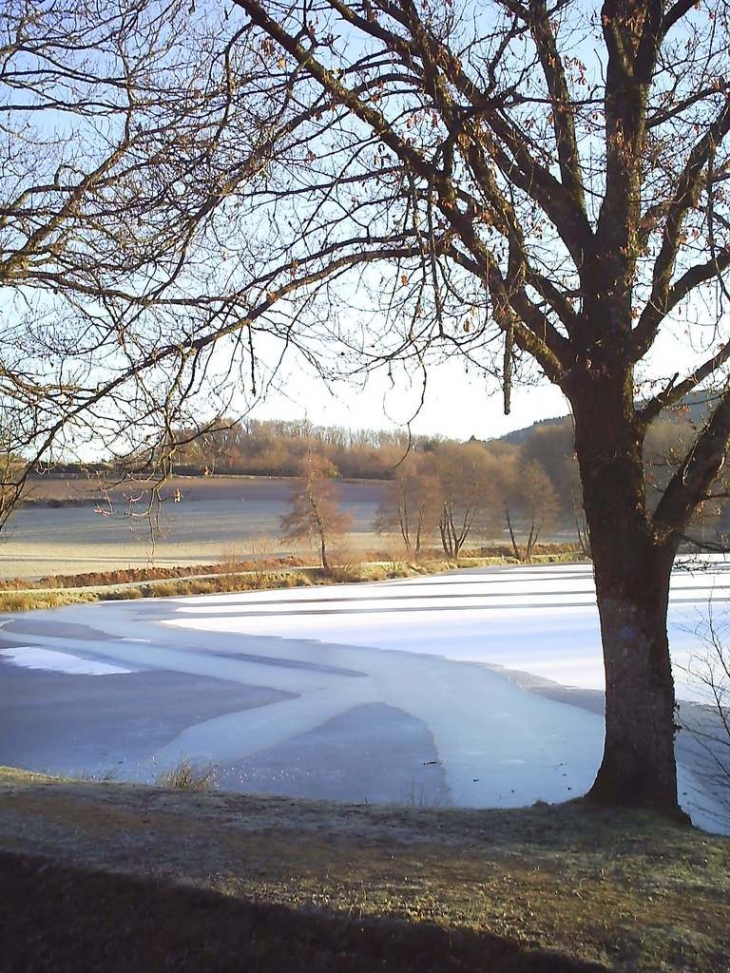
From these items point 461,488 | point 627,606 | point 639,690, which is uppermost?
point 461,488

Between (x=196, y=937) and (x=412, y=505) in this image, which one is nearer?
Answer: (x=196, y=937)

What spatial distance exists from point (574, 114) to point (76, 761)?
8.47 m

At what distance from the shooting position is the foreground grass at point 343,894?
3377 mm

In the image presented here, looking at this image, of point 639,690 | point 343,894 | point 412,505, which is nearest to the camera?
point 343,894

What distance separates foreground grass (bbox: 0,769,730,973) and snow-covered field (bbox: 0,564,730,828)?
3.62 meters

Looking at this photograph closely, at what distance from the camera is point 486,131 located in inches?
243

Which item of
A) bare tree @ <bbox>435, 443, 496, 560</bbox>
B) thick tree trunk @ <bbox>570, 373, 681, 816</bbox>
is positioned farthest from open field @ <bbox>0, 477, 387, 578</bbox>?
thick tree trunk @ <bbox>570, 373, 681, 816</bbox>

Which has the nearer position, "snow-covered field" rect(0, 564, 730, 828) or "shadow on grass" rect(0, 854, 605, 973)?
"shadow on grass" rect(0, 854, 605, 973)

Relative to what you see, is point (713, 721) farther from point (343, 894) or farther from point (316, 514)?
point (316, 514)

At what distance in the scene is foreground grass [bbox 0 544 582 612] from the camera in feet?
116

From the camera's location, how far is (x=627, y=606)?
6449 millimetres

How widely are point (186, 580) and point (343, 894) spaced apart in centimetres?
3827

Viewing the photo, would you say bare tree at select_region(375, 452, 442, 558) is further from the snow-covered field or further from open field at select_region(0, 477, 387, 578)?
the snow-covered field

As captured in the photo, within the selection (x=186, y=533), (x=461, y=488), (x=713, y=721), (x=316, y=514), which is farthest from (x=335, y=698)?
(x=461, y=488)
